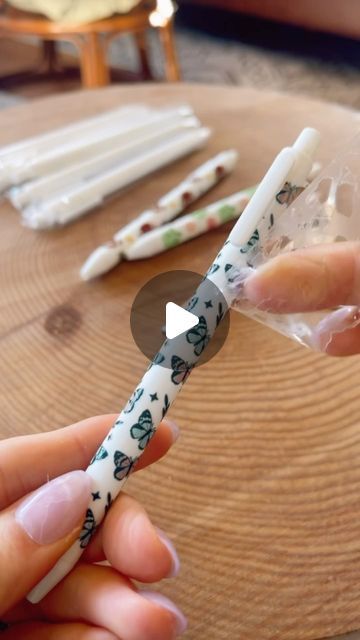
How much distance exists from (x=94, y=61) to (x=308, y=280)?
100 centimetres

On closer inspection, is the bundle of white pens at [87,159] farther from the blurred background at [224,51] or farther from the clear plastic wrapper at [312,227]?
the blurred background at [224,51]

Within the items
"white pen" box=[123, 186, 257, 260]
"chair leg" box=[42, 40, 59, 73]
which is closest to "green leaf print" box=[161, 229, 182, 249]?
"white pen" box=[123, 186, 257, 260]

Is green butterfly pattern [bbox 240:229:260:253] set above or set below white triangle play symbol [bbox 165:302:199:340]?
above

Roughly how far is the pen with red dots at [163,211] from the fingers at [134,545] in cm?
26

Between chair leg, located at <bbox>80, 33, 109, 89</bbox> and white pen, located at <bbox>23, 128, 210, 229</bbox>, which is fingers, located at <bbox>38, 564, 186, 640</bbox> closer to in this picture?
white pen, located at <bbox>23, 128, 210, 229</bbox>

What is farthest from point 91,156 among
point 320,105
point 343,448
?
point 343,448

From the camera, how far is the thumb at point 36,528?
10.3 inches

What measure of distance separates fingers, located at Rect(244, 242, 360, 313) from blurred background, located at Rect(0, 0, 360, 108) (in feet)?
3.31

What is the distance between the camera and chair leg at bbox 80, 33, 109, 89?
117 cm

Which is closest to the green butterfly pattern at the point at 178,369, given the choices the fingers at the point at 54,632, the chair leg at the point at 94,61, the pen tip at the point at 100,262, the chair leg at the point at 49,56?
the fingers at the point at 54,632

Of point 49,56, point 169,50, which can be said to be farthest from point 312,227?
point 49,56

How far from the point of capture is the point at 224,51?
1.78 metres

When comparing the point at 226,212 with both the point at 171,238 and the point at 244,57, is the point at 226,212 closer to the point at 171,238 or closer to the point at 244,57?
the point at 171,238

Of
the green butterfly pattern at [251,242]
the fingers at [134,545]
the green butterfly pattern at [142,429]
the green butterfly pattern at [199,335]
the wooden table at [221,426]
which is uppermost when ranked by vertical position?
the green butterfly pattern at [251,242]
